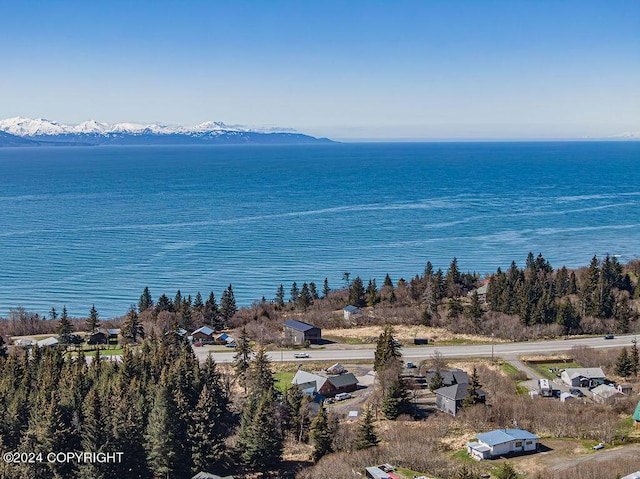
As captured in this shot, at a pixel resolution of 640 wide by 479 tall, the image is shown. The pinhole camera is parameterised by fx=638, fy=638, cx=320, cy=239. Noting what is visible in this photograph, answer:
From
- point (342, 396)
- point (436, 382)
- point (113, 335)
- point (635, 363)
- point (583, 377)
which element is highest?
point (635, 363)

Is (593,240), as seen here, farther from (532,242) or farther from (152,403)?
(152,403)

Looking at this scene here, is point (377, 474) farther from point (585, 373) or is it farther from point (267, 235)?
point (267, 235)

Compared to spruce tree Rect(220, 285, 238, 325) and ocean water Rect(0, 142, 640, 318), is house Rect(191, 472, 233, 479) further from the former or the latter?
ocean water Rect(0, 142, 640, 318)

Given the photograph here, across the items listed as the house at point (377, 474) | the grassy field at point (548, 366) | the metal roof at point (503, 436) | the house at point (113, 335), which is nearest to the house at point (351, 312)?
the grassy field at point (548, 366)

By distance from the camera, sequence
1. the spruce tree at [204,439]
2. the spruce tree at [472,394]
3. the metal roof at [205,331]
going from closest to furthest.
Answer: the spruce tree at [204,439]
the spruce tree at [472,394]
the metal roof at [205,331]

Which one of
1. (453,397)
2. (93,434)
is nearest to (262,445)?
(93,434)

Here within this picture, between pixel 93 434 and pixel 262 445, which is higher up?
pixel 93 434

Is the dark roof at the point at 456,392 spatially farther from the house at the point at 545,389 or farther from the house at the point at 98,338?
the house at the point at 98,338
